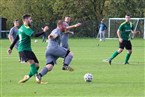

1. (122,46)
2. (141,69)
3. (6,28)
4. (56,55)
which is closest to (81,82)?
(56,55)

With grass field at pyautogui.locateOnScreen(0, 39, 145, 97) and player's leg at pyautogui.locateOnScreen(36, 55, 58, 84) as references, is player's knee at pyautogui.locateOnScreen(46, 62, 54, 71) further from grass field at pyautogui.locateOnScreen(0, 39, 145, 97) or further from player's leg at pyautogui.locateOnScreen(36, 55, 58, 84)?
grass field at pyautogui.locateOnScreen(0, 39, 145, 97)

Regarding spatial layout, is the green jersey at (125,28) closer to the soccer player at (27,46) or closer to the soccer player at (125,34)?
the soccer player at (125,34)

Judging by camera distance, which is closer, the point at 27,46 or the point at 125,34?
the point at 27,46

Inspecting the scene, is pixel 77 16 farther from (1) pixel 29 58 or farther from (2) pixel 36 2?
(1) pixel 29 58

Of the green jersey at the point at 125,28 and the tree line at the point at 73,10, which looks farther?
the tree line at the point at 73,10

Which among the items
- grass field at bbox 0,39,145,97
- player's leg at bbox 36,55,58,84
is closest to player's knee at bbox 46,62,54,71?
player's leg at bbox 36,55,58,84

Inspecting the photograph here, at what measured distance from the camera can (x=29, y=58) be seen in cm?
1658

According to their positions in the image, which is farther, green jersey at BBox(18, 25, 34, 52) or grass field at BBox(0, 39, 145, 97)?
green jersey at BBox(18, 25, 34, 52)

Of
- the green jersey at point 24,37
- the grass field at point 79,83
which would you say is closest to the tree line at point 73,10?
the grass field at point 79,83

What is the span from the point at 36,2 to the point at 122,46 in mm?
49790

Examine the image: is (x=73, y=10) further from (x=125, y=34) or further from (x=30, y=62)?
(x=30, y=62)

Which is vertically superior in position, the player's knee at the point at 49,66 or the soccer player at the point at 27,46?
the soccer player at the point at 27,46

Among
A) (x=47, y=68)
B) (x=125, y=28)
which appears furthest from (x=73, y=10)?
(x=47, y=68)

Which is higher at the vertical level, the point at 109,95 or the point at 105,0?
the point at 109,95
